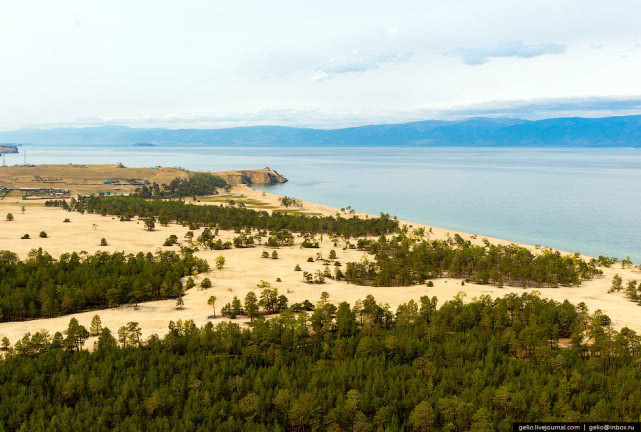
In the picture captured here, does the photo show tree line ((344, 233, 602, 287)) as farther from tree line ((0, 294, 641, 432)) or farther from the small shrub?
the small shrub

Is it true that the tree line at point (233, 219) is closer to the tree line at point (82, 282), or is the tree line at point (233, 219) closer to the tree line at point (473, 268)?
the tree line at point (473, 268)

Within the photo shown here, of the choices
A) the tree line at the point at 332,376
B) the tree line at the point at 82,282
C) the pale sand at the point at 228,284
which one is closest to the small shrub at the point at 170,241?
the pale sand at the point at 228,284

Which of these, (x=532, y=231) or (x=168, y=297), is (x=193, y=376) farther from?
(x=532, y=231)

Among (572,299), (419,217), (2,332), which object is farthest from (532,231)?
(2,332)

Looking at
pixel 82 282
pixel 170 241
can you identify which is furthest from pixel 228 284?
pixel 170 241

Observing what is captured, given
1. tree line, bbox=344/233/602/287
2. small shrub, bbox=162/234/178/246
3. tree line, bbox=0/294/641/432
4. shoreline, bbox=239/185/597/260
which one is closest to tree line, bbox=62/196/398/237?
shoreline, bbox=239/185/597/260

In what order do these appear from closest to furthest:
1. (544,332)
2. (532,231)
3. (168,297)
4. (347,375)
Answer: (347,375) < (544,332) < (168,297) < (532,231)
